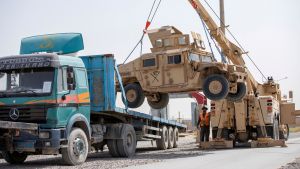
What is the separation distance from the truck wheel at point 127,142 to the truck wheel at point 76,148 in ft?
7.05

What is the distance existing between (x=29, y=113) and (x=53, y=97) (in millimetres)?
708

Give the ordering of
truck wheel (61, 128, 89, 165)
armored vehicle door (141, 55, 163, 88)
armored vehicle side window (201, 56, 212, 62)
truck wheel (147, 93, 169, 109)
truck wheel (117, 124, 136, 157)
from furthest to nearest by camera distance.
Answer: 1. truck wheel (147, 93, 169, 109)
2. armored vehicle side window (201, 56, 212, 62)
3. armored vehicle door (141, 55, 163, 88)
4. truck wheel (117, 124, 136, 157)
5. truck wheel (61, 128, 89, 165)

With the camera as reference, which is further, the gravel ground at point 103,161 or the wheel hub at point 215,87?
the wheel hub at point 215,87

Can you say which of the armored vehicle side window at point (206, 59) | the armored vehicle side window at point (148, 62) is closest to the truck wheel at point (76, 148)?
the armored vehicle side window at point (148, 62)

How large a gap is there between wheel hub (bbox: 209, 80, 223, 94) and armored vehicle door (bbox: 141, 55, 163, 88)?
1.79 m

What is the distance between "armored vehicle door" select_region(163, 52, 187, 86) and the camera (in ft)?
51.8

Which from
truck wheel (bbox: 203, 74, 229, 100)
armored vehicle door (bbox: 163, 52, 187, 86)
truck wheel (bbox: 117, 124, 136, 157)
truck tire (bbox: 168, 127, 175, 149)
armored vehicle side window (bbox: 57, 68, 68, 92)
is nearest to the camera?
armored vehicle side window (bbox: 57, 68, 68, 92)

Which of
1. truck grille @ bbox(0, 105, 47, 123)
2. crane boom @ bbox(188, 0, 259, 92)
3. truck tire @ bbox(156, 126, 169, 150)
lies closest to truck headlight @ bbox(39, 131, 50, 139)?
truck grille @ bbox(0, 105, 47, 123)

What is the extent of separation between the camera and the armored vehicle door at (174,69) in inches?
621

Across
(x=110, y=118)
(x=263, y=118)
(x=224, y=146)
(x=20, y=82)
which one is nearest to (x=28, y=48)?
(x=20, y=82)

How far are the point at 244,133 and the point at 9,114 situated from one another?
10020 millimetres

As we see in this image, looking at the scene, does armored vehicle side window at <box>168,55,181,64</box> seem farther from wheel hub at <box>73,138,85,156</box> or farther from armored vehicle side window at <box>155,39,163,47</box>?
wheel hub at <box>73,138,85,156</box>

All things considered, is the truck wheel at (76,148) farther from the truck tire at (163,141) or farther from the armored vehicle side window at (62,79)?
the truck tire at (163,141)

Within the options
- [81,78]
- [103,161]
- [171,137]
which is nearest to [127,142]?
[103,161]
